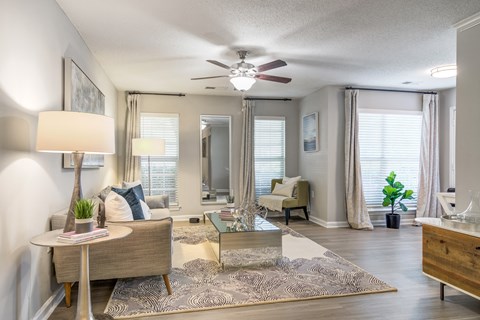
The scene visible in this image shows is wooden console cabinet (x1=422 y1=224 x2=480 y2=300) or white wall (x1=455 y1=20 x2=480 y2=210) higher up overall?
white wall (x1=455 y1=20 x2=480 y2=210)

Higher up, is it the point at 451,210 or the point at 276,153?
the point at 276,153

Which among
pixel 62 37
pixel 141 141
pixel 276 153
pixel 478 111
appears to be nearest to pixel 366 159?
pixel 276 153

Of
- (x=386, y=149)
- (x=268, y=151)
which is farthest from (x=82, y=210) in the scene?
(x=386, y=149)

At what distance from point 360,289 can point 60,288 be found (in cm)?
267

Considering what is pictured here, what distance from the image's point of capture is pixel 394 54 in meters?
3.85

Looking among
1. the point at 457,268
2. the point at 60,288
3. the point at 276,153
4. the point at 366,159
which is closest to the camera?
the point at 457,268

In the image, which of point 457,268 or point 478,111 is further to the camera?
point 478,111

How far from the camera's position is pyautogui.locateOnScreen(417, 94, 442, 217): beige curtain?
5684 mm

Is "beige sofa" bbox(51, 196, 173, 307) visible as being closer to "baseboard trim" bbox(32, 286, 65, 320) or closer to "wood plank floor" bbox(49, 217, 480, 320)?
"baseboard trim" bbox(32, 286, 65, 320)

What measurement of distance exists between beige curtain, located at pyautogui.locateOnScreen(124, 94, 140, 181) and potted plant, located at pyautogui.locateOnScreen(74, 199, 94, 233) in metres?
3.90

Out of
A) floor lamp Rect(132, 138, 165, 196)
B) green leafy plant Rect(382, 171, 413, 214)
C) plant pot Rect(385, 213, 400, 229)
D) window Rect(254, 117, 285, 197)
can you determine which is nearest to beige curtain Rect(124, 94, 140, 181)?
floor lamp Rect(132, 138, 165, 196)

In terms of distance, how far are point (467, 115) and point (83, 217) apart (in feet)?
11.0

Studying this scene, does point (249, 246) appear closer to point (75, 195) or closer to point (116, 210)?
point (116, 210)

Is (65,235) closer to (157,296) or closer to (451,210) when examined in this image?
(157,296)
